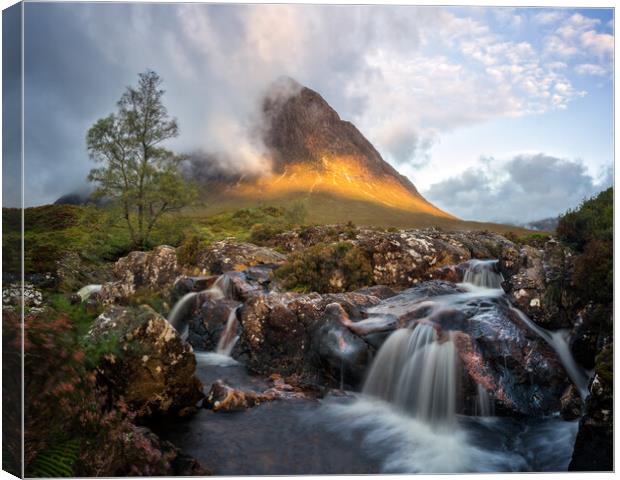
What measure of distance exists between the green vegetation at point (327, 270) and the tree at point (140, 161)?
3.02 meters

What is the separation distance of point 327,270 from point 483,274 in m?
3.39

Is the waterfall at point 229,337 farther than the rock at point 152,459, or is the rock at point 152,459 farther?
the waterfall at point 229,337

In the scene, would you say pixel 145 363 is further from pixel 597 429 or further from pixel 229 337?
pixel 597 429

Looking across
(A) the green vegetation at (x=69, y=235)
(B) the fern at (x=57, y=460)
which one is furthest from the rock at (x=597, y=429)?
(A) the green vegetation at (x=69, y=235)

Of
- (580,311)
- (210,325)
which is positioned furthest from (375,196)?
(210,325)

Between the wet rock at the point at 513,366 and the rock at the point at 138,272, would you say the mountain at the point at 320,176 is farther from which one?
the wet rock at the point at 513,366

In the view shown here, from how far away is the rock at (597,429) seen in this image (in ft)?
17.2

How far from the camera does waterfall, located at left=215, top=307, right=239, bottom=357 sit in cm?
899

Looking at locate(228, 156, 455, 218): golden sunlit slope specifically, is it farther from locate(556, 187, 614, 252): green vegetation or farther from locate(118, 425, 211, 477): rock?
locate(118, 425, 211, 477): rock

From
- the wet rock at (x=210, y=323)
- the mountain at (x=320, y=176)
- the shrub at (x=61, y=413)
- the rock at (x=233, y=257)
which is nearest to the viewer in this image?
the shrub at (x=61, y=413)

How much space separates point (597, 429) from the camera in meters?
5.31

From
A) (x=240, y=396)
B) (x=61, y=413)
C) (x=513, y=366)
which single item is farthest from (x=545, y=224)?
(x=61, y=413)

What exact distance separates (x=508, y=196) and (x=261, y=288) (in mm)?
5877

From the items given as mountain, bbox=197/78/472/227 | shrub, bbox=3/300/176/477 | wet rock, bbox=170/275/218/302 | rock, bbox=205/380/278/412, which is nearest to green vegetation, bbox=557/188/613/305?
mountain, bbox=197/78/472/227
